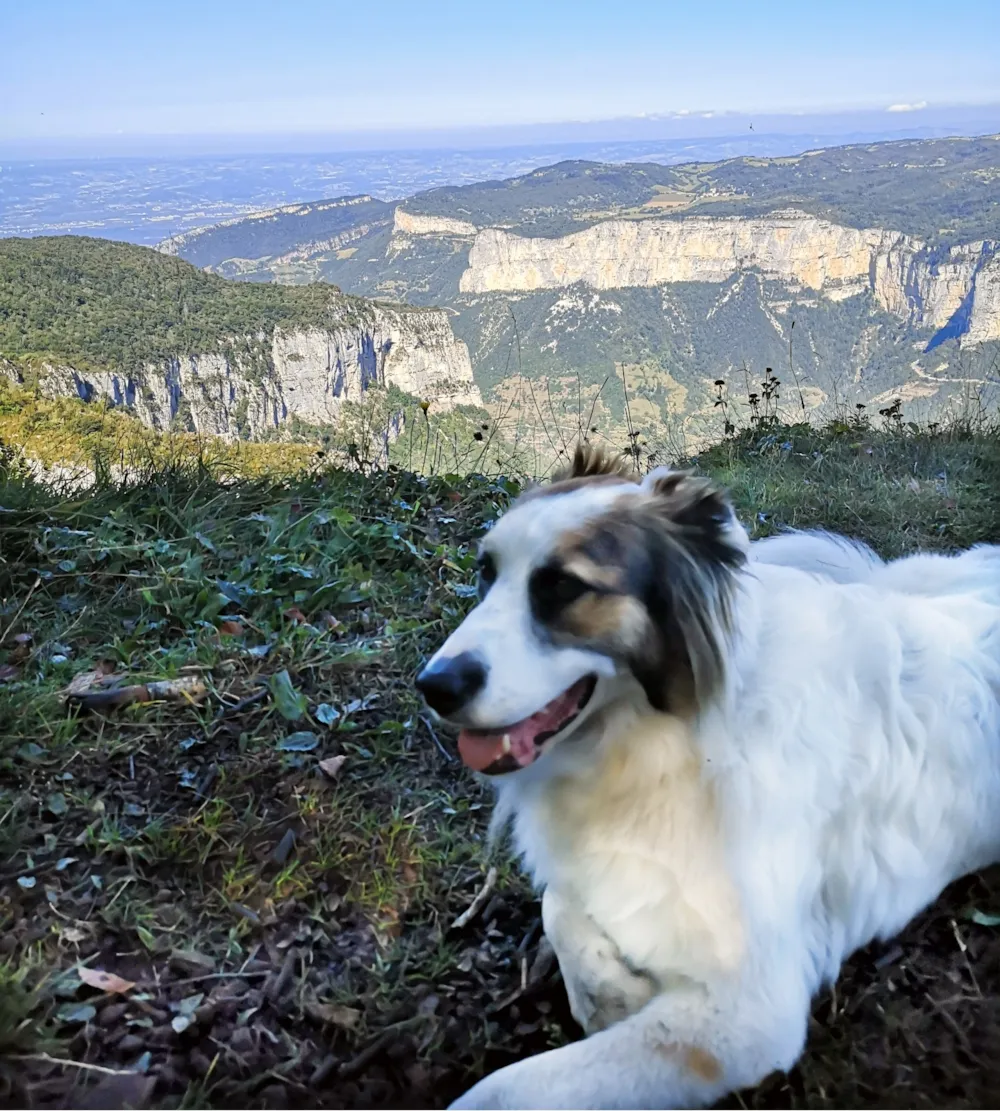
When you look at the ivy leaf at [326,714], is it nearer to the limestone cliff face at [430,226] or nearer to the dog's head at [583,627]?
the dog's head at [583,627]

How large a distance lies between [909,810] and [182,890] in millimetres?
2137

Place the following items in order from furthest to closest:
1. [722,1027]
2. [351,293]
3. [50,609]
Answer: [351,293] < [50,609] < [722,1027]

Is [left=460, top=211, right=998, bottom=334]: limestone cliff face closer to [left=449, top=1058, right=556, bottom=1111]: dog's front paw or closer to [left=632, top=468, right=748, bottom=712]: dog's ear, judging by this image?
[left=632, top=468, right=748, bottom=712]: dog's ear

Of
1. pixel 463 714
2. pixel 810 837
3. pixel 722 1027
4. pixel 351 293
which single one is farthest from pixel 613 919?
pixel 351 293

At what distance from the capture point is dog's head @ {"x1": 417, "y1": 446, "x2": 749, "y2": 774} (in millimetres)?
1977

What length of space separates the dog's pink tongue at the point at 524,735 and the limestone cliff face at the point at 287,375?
1204cm

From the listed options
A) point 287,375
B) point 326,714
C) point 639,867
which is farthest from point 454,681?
point 287,375

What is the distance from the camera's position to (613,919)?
Result: 219 centimetres

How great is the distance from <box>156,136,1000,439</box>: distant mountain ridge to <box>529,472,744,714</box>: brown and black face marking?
11.6 m

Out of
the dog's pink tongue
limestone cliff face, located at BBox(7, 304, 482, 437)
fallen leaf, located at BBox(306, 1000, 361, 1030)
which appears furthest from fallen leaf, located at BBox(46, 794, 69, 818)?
limestone cliff face, located at BBox(7, 304, 482, 437)

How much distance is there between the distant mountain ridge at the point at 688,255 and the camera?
32.9 metres

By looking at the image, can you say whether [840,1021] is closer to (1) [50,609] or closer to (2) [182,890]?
(2) [182,890]

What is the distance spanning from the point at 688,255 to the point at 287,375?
1295 inches

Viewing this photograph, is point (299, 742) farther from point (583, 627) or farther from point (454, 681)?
point (583, 627)
